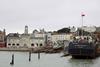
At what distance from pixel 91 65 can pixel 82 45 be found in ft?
34.6

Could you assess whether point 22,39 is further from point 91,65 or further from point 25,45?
point 91,65

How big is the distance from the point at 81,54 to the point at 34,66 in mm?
14546

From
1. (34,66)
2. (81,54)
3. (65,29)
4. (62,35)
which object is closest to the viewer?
(34,66)

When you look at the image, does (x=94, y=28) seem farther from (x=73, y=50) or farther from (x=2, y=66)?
(x=2, y=66)

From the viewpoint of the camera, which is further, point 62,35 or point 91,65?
point 62,35

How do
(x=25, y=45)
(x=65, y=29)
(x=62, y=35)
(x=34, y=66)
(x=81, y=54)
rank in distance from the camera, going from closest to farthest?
(x=34, y=66) → (x=81, y=54) → (x=25, y=45) → (x=62, y=35) → (x=65, y=29)

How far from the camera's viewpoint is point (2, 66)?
167 ft

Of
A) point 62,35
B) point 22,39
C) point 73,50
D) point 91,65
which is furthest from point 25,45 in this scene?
point 91,65

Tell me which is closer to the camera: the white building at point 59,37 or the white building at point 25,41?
the white building at point 25,41

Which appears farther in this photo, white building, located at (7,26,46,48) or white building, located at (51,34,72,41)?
white building, located at (51,34,72,41)

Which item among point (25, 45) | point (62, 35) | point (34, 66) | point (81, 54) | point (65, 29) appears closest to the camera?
point (34, 66)

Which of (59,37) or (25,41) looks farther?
(59,37)

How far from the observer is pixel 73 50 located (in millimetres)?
63281

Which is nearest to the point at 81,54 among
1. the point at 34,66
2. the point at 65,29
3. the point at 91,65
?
the point at 91,65
